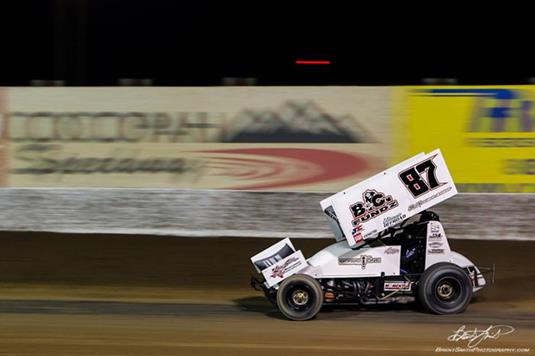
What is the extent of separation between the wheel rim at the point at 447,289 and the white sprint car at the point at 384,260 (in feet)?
0.04

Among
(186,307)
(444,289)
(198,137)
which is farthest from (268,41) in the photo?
(444,289)

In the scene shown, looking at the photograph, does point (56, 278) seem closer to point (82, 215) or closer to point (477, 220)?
point (82, 215)

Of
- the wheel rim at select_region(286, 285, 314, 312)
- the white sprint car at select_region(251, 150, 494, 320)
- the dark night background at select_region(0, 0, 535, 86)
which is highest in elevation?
the dark night background at select_region(0, 0, 535, 86)

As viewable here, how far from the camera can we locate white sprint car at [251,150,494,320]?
8.82 m

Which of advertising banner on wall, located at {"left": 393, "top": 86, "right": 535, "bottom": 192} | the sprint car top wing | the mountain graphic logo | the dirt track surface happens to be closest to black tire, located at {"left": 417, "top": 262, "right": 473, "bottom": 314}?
the dirt track surface

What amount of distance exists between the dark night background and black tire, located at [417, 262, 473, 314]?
21097 millimetres

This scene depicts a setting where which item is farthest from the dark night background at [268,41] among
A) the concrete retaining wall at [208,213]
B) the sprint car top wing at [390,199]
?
the sprint car top wing at [390,199]

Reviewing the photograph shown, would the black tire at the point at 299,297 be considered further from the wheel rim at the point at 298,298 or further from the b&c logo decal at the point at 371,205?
the b&c logo decal at the point at 371,205

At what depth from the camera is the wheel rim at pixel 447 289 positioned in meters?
8.83

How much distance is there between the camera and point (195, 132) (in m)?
14.6

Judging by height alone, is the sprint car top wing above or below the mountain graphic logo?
below

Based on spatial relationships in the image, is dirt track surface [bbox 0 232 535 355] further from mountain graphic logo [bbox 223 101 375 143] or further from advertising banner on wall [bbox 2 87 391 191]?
mountain graphic logo [bbox 223 101 375 143]

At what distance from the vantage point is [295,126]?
14.5 meters

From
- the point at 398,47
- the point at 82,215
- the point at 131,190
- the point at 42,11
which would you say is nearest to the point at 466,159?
the point at 131,190
